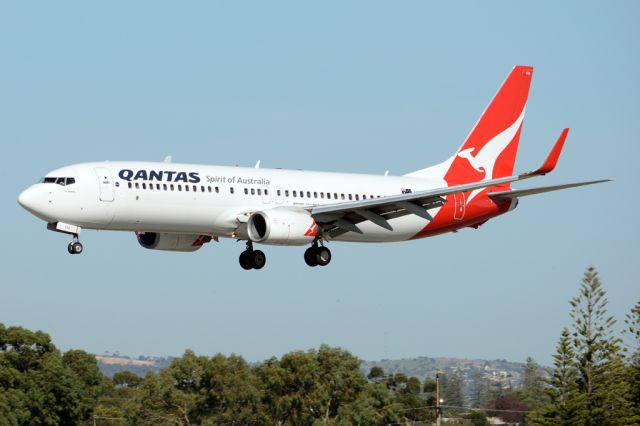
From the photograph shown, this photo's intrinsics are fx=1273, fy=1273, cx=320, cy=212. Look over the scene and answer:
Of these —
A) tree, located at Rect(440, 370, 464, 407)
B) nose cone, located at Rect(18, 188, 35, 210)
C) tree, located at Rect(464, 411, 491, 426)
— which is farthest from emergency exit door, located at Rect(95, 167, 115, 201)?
tree, located at Rect(440, 370, 464, 407)

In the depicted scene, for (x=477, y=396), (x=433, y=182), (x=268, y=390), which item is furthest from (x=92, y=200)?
(x=477, y=396)

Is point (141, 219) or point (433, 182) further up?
point (433, 182)

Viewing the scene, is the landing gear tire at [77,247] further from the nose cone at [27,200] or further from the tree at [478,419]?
the tree at [478,419]

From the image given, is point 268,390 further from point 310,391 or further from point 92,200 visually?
point 92,200

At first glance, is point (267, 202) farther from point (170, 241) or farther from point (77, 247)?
point (77, 247)

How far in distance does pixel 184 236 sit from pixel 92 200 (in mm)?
7924

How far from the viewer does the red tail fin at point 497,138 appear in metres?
66.1

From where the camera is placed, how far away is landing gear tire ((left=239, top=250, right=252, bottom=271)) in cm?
5941

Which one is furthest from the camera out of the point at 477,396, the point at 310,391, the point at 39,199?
the point at 477,396

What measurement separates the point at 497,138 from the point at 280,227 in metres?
17.3

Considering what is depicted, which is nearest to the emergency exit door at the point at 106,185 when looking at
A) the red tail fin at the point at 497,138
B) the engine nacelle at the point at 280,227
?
the engine nacelle at the point at 280,227

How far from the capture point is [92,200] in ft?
171

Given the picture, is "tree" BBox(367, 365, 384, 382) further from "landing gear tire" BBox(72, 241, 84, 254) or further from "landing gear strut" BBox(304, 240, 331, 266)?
"landing gear tire" BBox(72, 241, 84, 254)

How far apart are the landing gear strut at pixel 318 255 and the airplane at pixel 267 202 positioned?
5 centimetres
